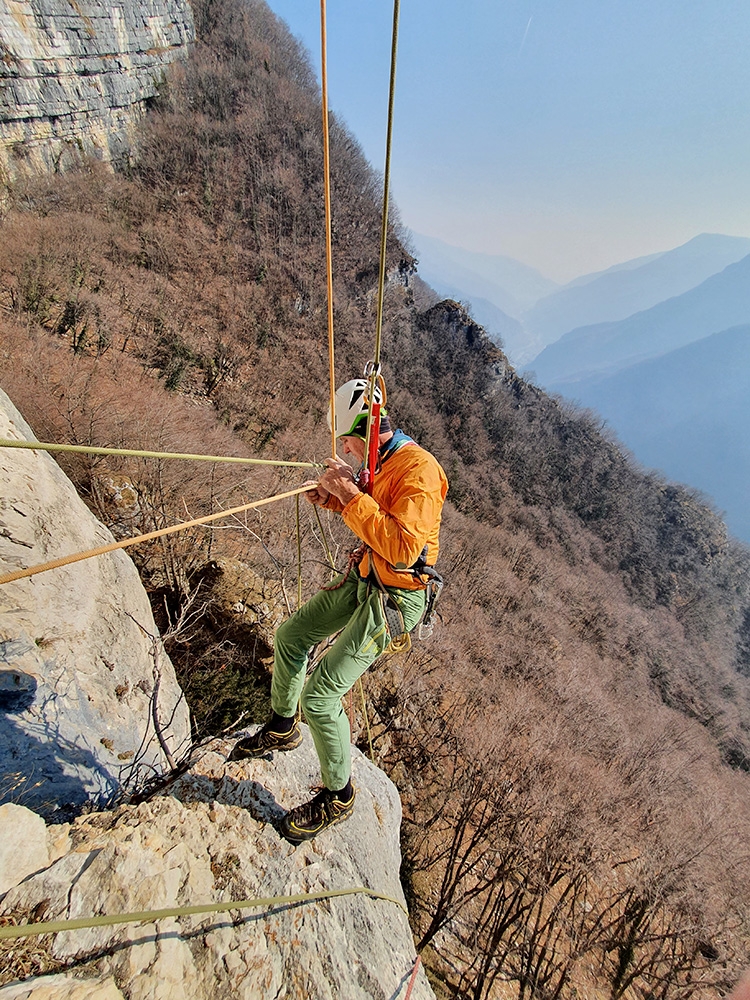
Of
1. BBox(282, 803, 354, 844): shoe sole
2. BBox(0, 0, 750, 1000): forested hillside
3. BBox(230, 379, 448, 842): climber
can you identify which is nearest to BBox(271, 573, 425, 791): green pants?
BBox(230, 379, 448, 842): climber

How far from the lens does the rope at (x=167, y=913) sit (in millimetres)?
1484

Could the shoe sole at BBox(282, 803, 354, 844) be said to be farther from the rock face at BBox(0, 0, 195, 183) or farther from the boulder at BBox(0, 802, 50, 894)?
the rock face at BBox(0, 0, 195, 183)

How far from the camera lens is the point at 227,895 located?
222 centimetres

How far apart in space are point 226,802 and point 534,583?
2896 centimetres

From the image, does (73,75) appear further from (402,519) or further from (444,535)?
(402,519)

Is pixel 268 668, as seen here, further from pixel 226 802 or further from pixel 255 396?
pixel 255 396


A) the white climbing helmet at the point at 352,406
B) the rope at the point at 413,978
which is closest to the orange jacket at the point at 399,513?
the white climbing helmet at the point at 352,406

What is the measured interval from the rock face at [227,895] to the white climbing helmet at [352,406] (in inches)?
91.2

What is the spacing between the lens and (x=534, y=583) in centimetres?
2903

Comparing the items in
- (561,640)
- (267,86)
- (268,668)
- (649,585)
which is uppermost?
(267,86)

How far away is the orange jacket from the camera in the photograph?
85.6 inches

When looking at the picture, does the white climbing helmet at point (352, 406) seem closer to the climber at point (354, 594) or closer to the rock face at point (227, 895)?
the climber at point (354, 594)

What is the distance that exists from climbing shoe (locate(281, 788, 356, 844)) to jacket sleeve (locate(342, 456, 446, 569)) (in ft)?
5.10

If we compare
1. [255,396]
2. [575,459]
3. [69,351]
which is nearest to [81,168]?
[255,396]
